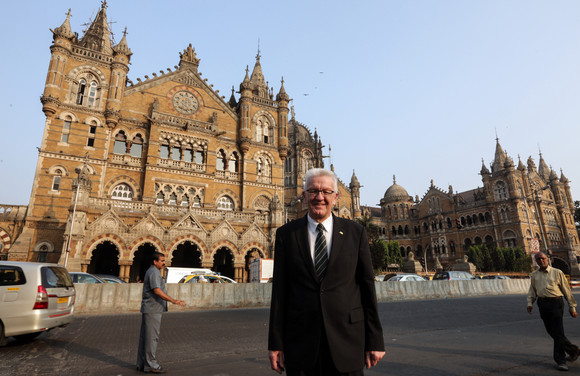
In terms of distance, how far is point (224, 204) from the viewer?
30.8m

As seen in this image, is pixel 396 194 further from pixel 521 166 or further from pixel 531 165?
pixel 531 165

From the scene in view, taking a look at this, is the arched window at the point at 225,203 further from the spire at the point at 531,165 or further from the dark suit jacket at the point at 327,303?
the spire at the point at 531,165

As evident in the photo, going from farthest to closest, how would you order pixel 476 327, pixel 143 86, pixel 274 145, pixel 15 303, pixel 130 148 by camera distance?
pixel 274 145 < pixel 143 86 < pixel 130 148 < pixel 476 327 < pixel 15 303

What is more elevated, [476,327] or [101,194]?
[101,194]

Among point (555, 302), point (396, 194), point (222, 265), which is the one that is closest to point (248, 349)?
point (555, 302)

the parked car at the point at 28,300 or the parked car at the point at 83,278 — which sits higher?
the parked car at the point at 83,278

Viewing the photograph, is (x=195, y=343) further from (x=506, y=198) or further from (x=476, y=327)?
(x=506, y=198)

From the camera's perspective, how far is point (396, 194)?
6562 centimetres

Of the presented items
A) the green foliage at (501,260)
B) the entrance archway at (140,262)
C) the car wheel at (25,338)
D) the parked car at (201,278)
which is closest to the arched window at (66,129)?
the entrance archway at (140,262)

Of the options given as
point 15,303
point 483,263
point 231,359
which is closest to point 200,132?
point 15,303

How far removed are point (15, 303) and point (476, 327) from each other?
10.9 m

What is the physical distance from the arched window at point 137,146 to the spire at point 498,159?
56404mm

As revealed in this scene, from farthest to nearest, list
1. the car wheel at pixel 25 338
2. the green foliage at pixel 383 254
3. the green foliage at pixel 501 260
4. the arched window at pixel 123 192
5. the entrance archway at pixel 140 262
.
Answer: the green foliage at pixel 501 260
the green foliage at pixel 383 254
the arched window at pixel 123 192
the entrance archway at pixel 140 262
the car wheel at pixel 25 338

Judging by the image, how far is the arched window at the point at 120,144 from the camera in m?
28.2
